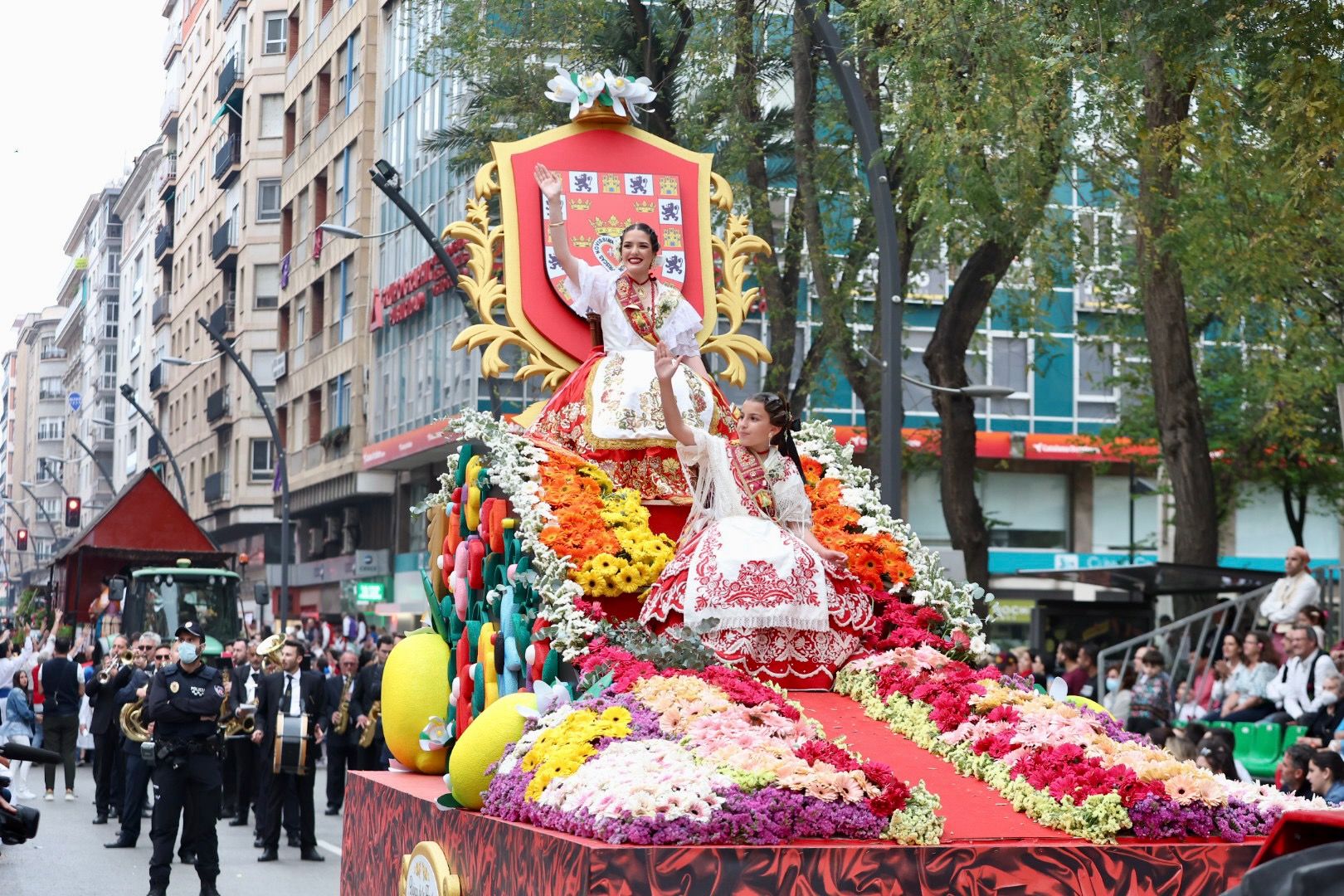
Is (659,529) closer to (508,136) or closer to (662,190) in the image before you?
(662,190)

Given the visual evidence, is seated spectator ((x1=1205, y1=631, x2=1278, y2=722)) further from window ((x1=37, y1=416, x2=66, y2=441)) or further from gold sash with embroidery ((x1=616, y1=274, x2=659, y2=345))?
window ((x1=37, y1=416, x2=66, y2=441))

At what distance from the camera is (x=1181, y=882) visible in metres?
5.94

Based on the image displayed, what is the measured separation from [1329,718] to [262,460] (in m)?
55.9

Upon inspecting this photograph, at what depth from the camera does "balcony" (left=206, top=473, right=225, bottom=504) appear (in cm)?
6888

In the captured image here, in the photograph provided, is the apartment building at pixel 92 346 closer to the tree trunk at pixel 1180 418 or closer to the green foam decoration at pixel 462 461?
the tree trunk at pixel 1180 418

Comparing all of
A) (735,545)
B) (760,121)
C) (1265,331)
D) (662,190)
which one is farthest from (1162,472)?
(735,545)

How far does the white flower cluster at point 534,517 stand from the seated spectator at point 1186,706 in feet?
33.3

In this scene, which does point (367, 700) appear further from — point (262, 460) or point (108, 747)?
point (262, 460)

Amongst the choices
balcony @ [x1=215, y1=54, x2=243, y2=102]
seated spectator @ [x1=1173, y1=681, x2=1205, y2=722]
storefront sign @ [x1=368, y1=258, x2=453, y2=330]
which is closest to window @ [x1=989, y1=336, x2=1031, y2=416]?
storefront sign @ [x1=368, y1=258, x2=453, y2=330]

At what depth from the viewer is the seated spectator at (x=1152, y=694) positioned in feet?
55.8

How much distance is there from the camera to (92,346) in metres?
114

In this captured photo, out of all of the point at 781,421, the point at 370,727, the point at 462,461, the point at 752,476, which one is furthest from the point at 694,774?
the point at 370,727

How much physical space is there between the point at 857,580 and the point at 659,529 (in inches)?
43.9

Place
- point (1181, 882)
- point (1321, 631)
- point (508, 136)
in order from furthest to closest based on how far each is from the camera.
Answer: point (508, 136) → point (1321, 631) → point (1181, 882)
